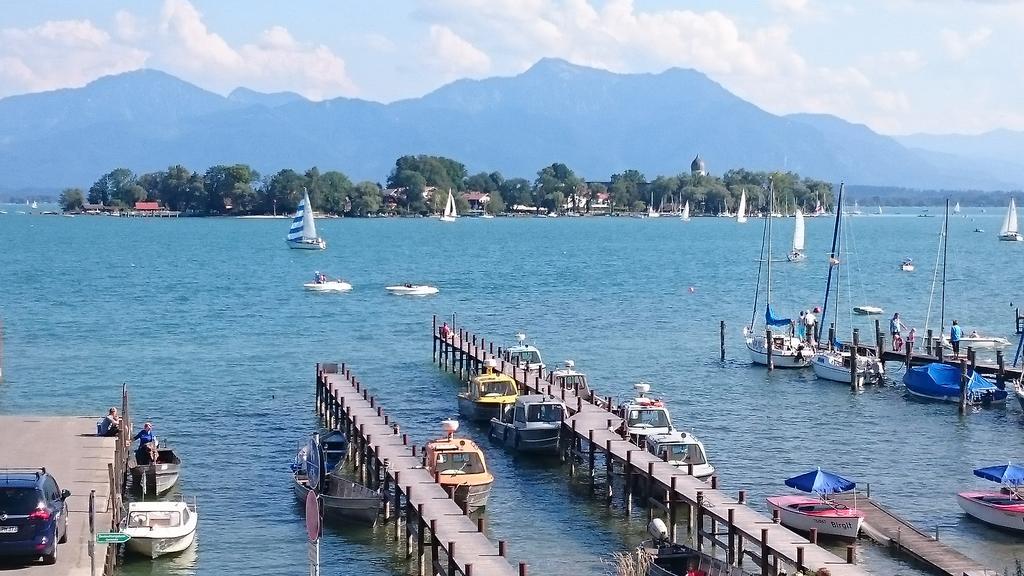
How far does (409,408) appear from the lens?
57.2 meters

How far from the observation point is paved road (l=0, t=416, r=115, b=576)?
30.0 m

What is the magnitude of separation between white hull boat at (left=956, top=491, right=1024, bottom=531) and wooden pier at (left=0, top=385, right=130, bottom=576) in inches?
934

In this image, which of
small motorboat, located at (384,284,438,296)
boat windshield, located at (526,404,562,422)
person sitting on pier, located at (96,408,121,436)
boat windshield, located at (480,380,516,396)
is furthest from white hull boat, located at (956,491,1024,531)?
small motorboat, located at (384,284,438,296)

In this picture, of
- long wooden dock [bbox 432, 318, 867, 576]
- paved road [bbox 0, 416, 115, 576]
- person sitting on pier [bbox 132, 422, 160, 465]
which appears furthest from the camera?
person sitting on pier [bbox 132, 422, 160, 465]

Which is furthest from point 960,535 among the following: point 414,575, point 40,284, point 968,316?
point 40,284

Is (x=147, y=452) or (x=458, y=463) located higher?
(x=458, y=463)

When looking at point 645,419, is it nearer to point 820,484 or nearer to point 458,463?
point 458,463

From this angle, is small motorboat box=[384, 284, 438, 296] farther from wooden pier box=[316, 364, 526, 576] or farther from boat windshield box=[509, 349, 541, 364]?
wooden pier box=[316, 364, 526, 576]

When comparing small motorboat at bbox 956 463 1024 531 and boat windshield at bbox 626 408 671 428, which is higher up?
boat windshield at bbox 626 408 671 428

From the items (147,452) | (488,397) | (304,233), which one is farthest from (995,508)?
(304,233)

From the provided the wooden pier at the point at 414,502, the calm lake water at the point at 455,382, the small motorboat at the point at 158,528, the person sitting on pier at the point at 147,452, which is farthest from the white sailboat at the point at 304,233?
the small motorboat at the point at 158,528

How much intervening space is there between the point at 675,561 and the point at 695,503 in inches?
155

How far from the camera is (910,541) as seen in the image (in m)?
36.1

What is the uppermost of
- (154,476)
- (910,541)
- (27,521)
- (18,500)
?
(18,500)
